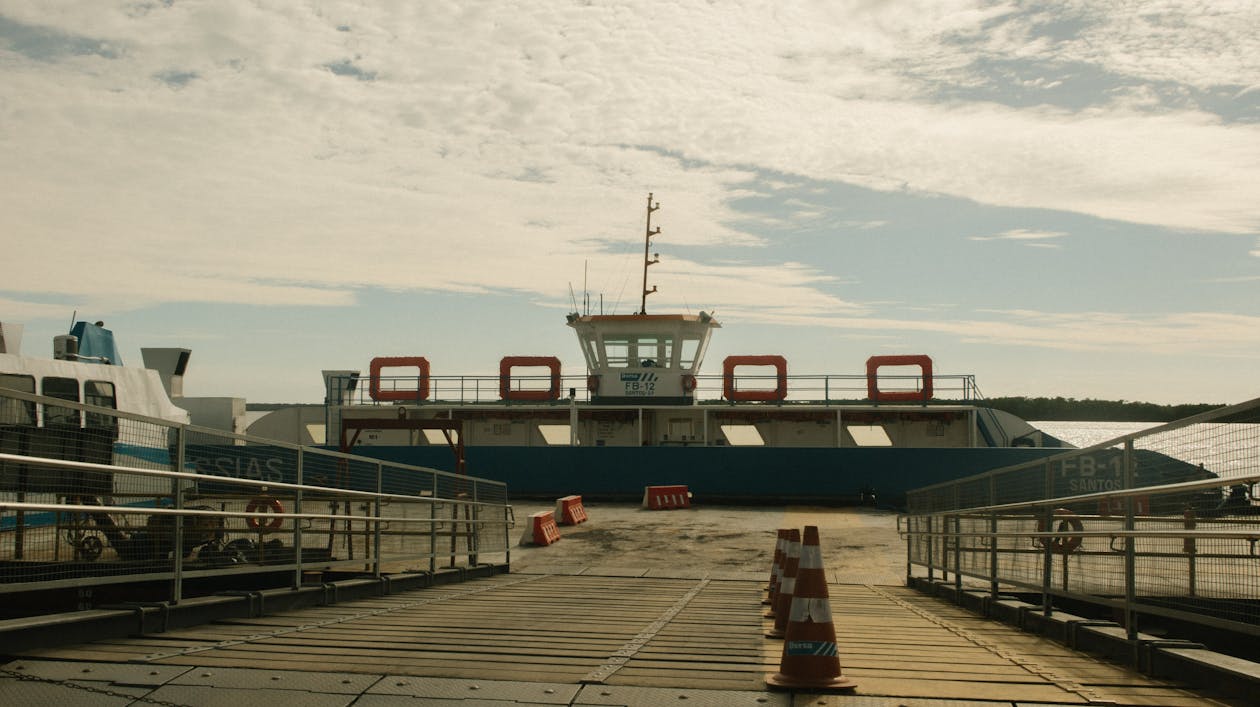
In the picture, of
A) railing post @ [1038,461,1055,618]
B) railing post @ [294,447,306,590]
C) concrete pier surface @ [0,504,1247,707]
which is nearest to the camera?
concrete pier surface @ [0,504,1247,707]

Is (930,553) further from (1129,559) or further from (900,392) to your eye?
(900,392)

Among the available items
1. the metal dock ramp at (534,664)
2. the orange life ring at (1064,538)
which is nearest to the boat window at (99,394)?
the metal dock ramp at (534,664)

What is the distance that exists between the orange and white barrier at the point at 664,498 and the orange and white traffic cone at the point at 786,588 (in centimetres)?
1906

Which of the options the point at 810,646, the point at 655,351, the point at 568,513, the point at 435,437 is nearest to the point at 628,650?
the point at 810,646

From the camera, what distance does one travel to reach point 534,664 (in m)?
6.15

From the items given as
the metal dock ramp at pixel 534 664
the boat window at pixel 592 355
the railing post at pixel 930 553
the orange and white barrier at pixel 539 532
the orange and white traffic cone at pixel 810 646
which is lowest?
the orange and white barrier at pixel 539 532

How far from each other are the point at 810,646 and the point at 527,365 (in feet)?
92.7

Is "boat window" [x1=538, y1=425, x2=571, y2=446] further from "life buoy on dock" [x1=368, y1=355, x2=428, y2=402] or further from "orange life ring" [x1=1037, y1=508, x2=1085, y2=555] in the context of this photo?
"orange life ring" [x1=1037, y1=508, x2=1085, y2=555]

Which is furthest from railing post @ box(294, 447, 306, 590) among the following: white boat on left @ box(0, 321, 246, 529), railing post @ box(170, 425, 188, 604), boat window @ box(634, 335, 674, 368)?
boat window @ box(634, 335, 674, 368)

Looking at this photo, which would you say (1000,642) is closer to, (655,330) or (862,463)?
(862,463)

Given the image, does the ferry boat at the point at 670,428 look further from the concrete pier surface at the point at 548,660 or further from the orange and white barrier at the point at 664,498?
the concrete pier surface at the point at 548,660

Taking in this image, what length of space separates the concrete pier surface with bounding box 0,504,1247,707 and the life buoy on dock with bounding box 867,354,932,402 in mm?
20589

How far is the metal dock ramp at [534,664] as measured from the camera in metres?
5.22

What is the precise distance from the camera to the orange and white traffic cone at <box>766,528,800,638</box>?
8086mm
